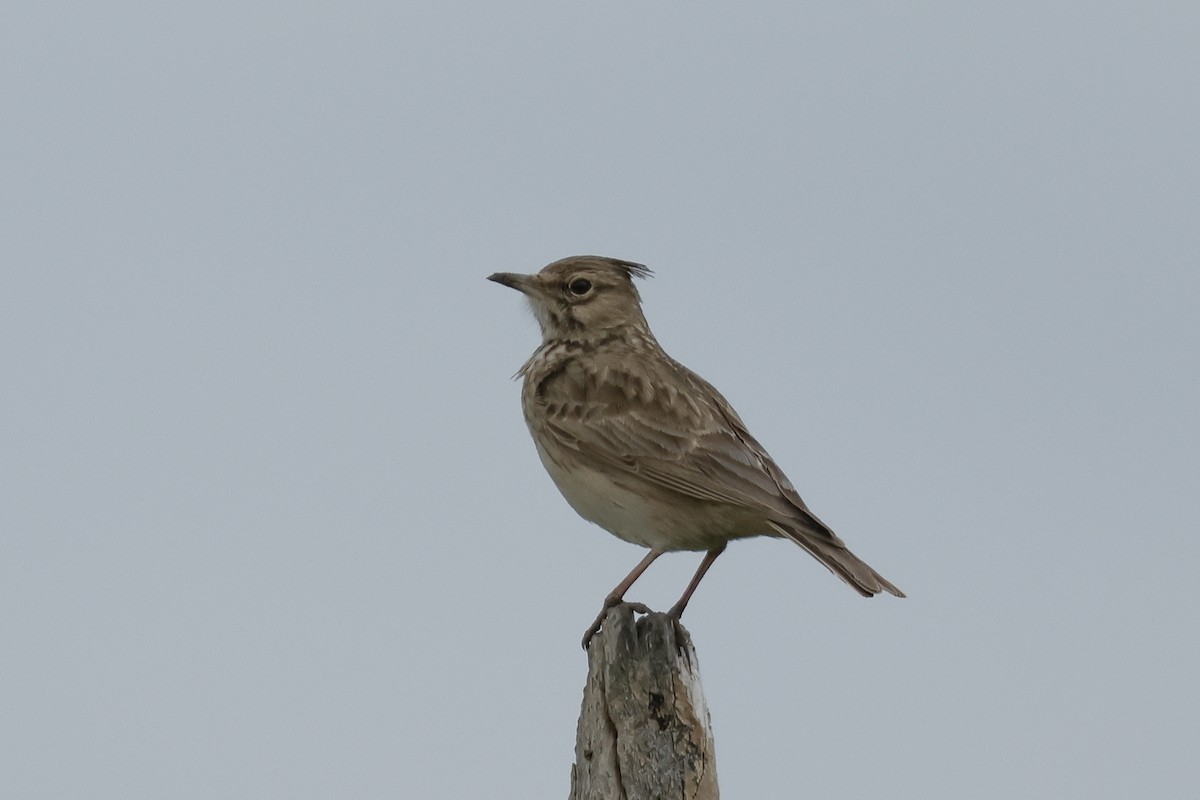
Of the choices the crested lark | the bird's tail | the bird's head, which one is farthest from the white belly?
the bird's head

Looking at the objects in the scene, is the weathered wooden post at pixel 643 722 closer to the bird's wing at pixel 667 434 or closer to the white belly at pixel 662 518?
the bird's wing at pixel 667 434

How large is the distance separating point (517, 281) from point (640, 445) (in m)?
2.06

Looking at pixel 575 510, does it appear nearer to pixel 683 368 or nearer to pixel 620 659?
pixel 683 368

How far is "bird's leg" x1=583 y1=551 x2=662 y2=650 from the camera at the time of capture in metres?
8.63

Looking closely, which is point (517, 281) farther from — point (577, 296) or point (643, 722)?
point (643, 722)

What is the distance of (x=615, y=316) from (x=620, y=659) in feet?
16.2

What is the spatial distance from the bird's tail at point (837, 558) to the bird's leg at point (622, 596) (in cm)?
78

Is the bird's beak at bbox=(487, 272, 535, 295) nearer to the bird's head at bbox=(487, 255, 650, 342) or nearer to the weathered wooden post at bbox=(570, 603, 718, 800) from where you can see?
the bird's head at bbox=(487, 255, 650, 342)

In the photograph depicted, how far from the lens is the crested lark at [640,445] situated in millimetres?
9664

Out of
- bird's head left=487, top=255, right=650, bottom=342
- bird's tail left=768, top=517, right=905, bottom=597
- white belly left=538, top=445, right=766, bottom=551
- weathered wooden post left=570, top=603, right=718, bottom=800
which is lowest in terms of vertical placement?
weathered wooden post left=570, top=603, right=718, bottom=800

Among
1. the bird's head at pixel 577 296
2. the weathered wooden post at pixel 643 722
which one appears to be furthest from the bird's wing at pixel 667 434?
the weathered wooden post at pixel 643 722

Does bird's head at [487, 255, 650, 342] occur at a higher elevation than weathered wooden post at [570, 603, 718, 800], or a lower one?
higher

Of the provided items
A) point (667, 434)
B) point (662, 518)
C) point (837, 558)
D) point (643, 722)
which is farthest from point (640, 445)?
point (643, 722)

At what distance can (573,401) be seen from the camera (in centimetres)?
1091
